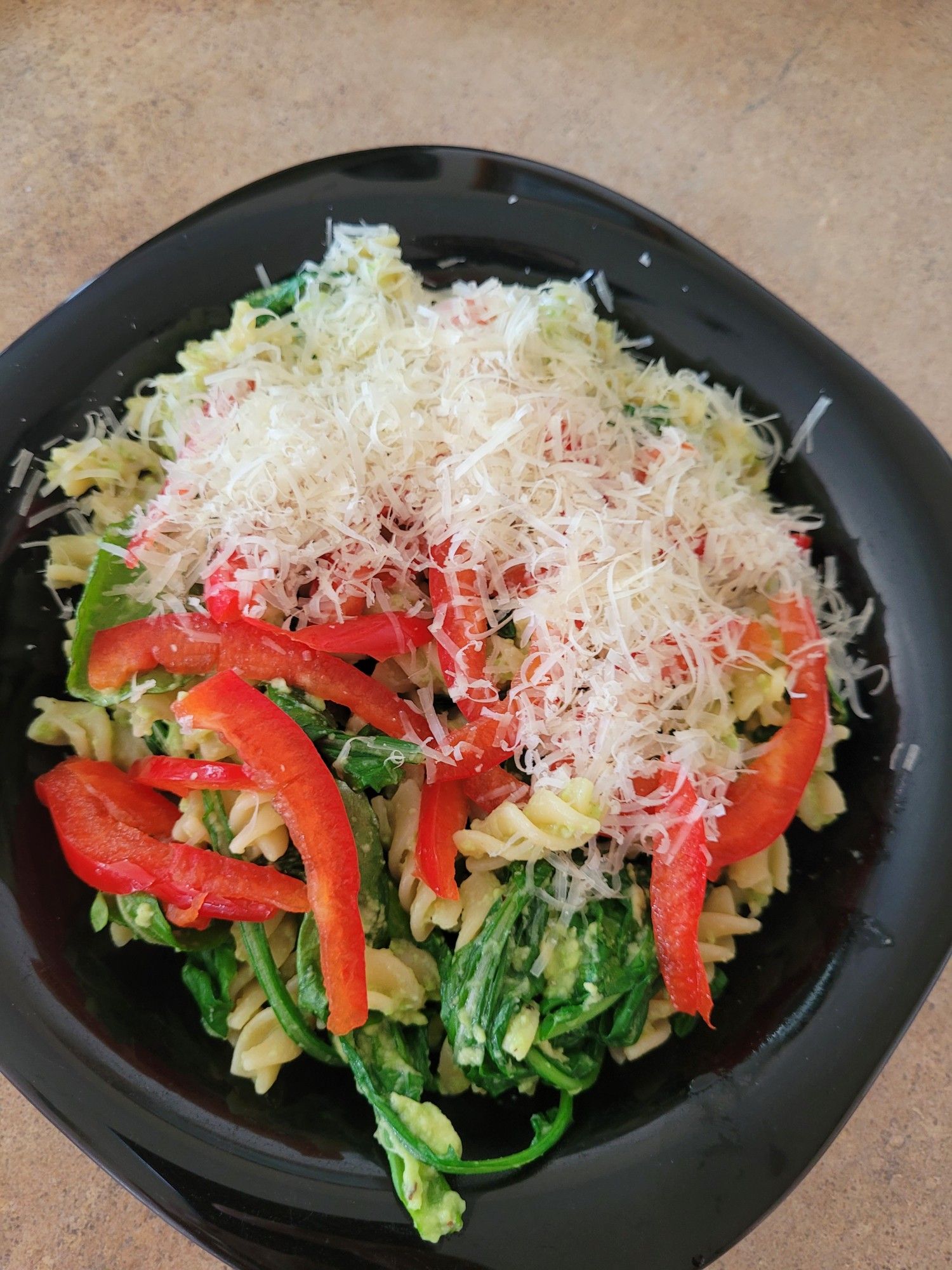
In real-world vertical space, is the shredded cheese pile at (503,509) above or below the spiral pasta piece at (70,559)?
above

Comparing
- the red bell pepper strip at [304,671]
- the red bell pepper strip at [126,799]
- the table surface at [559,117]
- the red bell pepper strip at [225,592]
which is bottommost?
the red bell pepper strip at [126,799]

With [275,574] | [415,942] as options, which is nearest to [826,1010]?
[415,942]

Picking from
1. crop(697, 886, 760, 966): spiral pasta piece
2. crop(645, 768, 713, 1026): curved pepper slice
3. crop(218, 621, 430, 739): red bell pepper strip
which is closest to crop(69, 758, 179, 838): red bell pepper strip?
crop(218, 621, 430, 739): red bell pepper strip

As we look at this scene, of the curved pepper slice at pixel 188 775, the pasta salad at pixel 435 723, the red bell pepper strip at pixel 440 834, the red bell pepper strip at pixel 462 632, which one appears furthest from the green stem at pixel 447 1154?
the red bell pepper strip at pixel 462 632

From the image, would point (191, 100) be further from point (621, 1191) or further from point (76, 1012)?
point (621, 1191)

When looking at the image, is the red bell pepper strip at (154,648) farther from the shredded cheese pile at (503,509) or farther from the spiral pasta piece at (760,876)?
the spiral pasta piece at (760,876)

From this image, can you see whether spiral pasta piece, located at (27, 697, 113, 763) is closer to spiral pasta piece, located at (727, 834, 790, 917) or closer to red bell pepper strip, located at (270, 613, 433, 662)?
red bell pepper strip, located at (270, 613, 433, 662)
